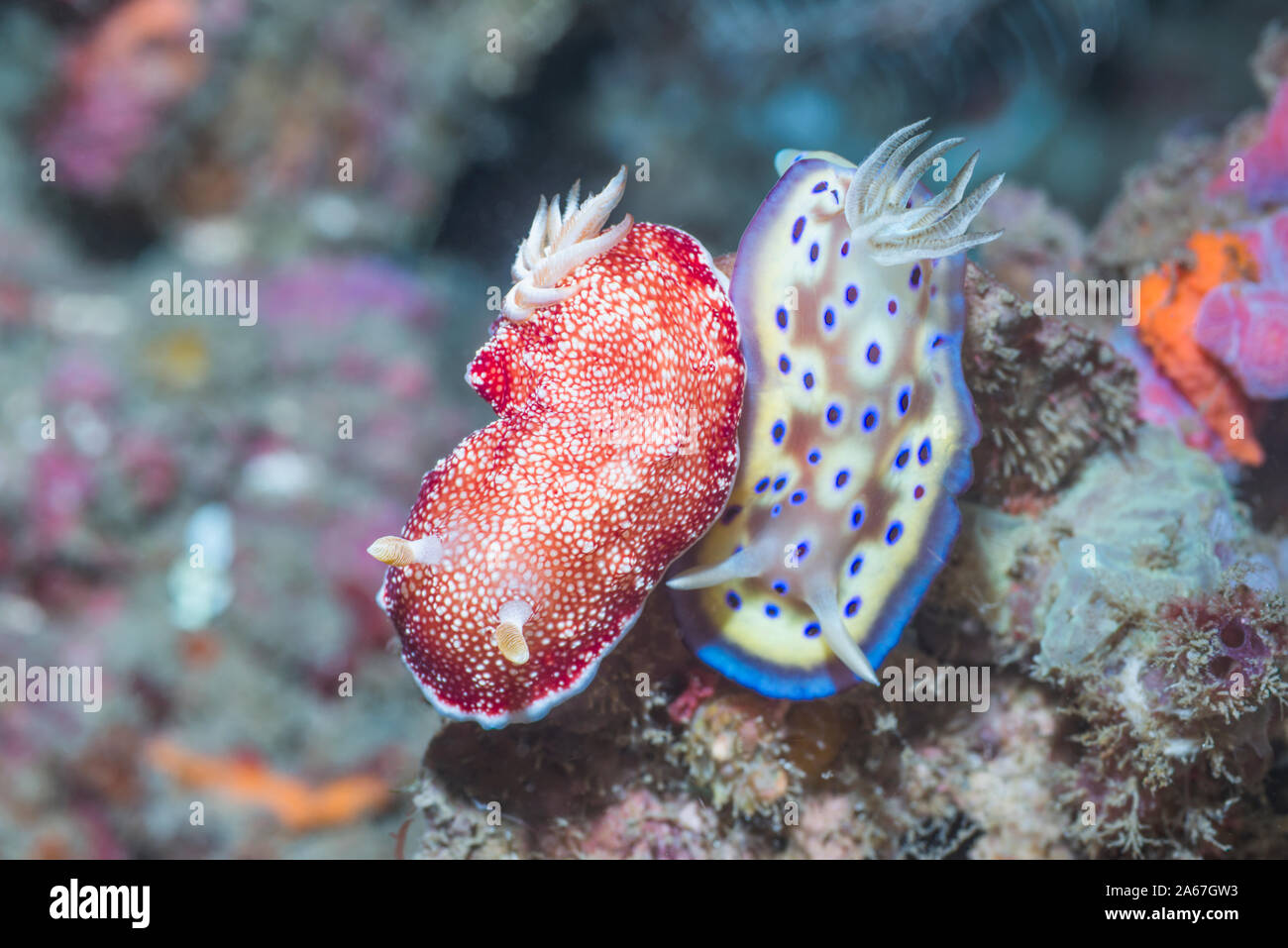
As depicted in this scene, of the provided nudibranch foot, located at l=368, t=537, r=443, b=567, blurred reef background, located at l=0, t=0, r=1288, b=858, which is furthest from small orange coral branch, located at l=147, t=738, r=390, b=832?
nudibranch foot, located at l=368, t=537, r=443, b=567

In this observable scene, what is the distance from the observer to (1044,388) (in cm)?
265

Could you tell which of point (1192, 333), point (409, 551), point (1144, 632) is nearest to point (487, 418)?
point (1192, 333)

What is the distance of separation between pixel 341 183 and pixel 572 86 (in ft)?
7.03

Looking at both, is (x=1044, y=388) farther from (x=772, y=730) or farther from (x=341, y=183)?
(x=341, y=183)

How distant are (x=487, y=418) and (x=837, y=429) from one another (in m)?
4.94

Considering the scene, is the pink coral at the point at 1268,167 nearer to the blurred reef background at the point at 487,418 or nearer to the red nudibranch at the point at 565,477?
the blurred reef background at the point at 487,418

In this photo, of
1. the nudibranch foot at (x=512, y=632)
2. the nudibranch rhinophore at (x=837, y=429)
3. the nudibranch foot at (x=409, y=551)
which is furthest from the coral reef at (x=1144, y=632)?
the nudibranch foot at (x=409, y=551)

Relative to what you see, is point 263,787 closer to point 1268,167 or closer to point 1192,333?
point 1192,333

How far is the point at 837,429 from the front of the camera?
2.09 meters

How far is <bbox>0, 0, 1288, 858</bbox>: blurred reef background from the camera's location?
238 centimetres

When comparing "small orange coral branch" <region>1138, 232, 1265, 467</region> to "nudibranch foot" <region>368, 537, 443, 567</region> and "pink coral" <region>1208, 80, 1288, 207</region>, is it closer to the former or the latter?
"pink coral" <region>1208, 80, 1288, 207</region>

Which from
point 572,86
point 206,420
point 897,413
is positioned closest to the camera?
point 897,413

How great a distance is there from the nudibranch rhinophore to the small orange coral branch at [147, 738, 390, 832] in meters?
3.67
